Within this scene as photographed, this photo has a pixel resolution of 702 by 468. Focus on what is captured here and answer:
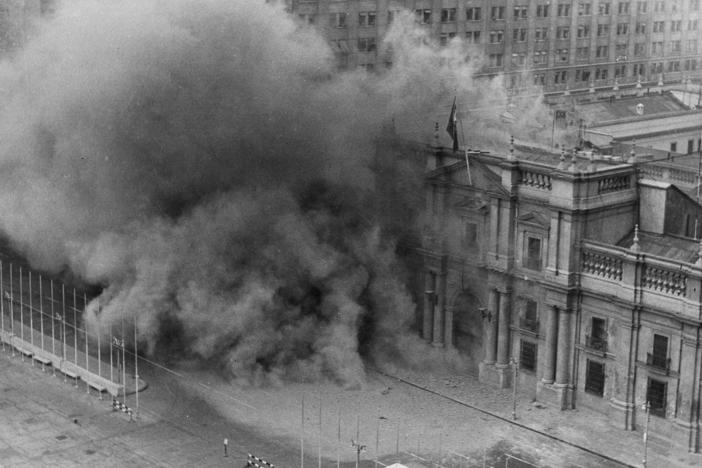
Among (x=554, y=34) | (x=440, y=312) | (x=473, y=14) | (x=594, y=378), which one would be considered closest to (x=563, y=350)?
(x=594, y=378)

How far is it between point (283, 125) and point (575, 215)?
14142mm

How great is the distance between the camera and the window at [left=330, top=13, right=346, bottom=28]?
82750 millimetres

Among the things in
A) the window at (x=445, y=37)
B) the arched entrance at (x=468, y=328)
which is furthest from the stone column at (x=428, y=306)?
the window at (x=445, y=37)

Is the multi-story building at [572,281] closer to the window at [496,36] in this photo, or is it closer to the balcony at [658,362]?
the balcony at [658,362]

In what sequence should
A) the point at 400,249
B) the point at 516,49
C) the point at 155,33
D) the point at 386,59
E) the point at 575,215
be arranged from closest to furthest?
the point at 575,215, the point at 155,33, the point at 400,249, the point at 386,59, the point at 516,49

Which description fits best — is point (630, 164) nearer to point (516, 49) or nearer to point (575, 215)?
point (575, 215)

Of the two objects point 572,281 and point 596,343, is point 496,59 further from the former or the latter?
point 596,343

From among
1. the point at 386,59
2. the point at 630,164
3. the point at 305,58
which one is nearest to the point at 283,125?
the point at 305,58

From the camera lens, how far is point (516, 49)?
92875 mm

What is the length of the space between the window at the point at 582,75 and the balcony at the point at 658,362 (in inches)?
2185

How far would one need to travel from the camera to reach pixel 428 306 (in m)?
55.4

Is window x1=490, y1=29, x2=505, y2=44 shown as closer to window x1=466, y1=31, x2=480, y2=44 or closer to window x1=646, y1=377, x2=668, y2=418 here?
window x1=466, y1=31, x2=480, y2=44

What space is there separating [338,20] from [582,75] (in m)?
25.8

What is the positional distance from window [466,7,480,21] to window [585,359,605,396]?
153 feet
